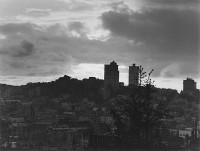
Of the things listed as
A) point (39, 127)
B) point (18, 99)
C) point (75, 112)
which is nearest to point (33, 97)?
point (18, 99)

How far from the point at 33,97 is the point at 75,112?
891 inches

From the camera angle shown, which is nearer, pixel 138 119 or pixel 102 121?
pixel 138 119

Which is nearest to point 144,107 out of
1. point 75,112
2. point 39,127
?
point 39,127

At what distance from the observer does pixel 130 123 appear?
20359 mm

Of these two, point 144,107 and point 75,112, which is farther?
point 75,112

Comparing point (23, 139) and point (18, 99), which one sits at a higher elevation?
point (18, 99)

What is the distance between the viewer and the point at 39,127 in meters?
94.1

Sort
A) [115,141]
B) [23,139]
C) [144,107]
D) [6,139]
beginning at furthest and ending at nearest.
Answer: [23,139] < [6,139] < [144,107] < [115,141]

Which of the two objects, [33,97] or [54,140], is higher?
[33,97]

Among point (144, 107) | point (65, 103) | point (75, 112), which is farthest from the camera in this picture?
point (65, 103)

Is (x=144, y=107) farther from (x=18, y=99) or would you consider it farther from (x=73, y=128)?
(x=18, y=99)

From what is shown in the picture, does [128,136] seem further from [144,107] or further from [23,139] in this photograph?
[23,139]

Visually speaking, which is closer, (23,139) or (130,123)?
(130,123)

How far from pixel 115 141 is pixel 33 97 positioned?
13243 cm
